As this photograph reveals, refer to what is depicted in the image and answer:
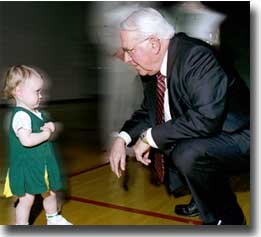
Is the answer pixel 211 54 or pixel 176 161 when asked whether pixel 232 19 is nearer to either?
pixel 211 54

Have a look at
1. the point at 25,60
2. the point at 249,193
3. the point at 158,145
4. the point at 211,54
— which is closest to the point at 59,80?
the point at 25,60

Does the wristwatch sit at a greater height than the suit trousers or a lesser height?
greater

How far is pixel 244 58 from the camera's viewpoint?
1390 mm

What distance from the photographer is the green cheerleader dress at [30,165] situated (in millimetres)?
1353

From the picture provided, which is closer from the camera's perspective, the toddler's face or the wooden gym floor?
the toddler's face

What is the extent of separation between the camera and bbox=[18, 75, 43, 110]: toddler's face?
1340mm

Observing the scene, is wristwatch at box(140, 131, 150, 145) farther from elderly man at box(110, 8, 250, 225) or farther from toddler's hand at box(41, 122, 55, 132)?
toddler's hand at box(41, 122, 55, 132)

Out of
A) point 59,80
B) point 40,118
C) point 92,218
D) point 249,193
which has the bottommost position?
point 92,218

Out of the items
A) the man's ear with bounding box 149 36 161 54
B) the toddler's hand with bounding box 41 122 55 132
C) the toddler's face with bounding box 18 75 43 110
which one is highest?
the man's ear with bounding box 149 36 161 54

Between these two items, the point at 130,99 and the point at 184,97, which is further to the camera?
the point at 130,99

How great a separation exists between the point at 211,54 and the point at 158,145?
0.31 meters

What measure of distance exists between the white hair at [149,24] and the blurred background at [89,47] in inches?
1.1

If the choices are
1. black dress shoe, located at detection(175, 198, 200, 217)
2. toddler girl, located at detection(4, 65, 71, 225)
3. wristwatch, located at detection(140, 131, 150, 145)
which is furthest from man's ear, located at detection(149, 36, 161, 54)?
black dress shoe, located at detection(175, 198, 200, 217)

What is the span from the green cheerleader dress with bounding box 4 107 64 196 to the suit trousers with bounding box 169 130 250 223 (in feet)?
1.28
